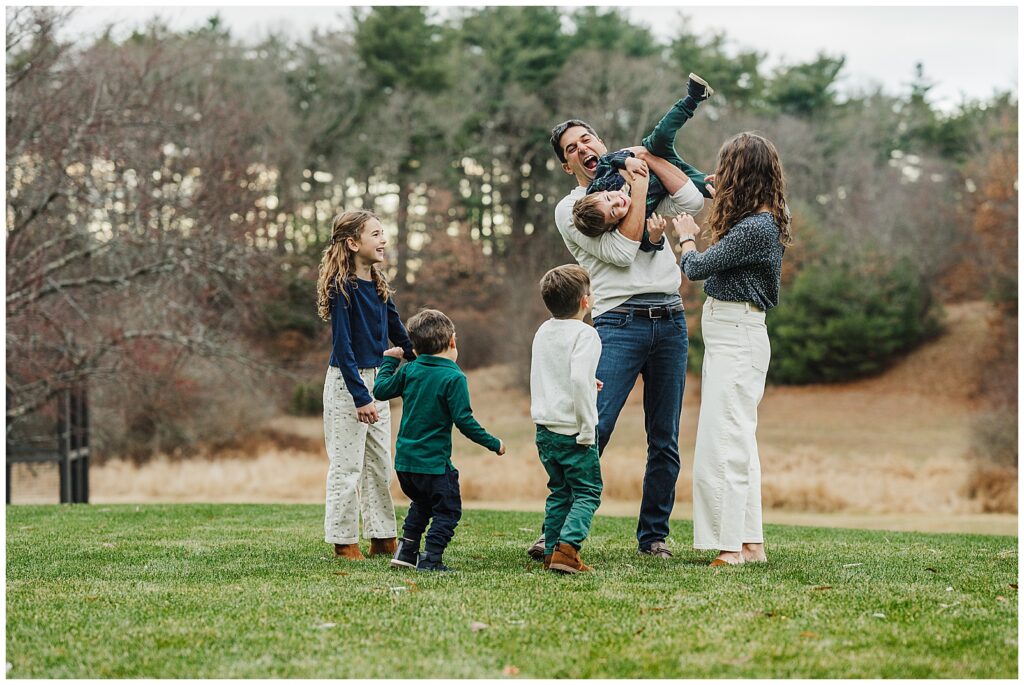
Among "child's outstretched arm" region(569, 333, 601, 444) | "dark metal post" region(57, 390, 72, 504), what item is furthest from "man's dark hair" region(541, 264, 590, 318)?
"dark metal post" region(57, 390, 72, 504)

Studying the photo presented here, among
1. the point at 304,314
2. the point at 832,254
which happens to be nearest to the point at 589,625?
the point at 304,314

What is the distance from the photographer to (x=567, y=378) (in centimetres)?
466

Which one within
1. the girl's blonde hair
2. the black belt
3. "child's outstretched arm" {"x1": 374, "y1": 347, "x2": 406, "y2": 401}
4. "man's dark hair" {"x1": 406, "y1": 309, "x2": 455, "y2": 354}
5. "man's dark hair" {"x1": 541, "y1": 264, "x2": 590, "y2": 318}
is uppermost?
the girl's blonde hair

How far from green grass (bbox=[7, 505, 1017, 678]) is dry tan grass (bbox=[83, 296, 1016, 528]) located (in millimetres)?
13021

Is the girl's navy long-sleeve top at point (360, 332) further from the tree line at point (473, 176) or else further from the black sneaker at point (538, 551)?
the tree line at point (473, 176)

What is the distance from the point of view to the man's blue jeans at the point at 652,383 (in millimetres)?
4977

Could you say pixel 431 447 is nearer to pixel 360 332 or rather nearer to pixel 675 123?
pixel 360 332

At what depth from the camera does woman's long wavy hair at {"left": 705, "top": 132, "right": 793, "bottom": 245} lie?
15.5ft

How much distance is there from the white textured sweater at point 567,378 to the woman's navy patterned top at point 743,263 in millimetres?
554

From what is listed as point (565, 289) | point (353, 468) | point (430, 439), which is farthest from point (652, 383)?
point (353, 468)

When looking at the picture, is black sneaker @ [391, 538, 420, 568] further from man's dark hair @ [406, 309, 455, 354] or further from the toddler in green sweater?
man's dark hair @ [406, 309, 455, 354]

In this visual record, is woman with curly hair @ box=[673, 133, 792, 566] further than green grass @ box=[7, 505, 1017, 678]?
Yes

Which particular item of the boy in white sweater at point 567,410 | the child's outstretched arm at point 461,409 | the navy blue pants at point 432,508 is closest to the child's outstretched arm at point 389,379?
the child's outstretched arm at point 461,409

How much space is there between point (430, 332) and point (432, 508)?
0.79m
